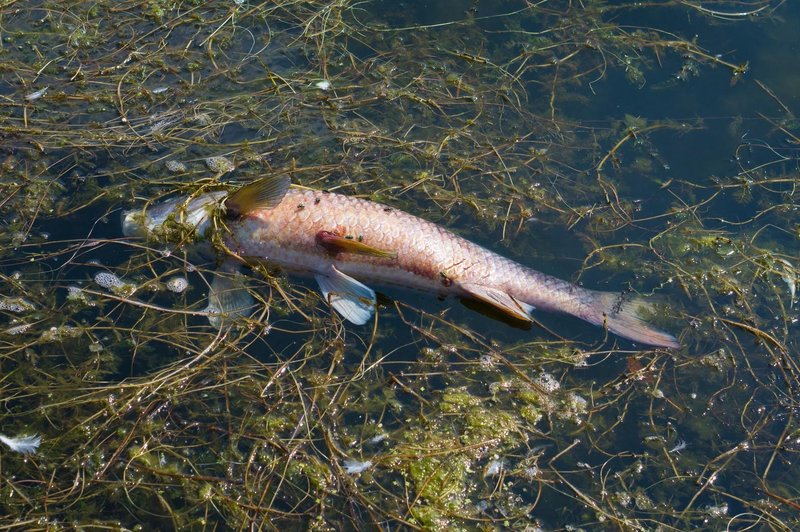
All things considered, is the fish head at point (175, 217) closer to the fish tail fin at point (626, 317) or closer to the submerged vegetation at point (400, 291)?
the submerged vegetation at point (400, 291)

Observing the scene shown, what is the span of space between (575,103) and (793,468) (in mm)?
2943

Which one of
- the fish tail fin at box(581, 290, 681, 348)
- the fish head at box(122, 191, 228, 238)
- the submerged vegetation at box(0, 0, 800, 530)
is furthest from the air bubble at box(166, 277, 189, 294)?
the fish tail fin at box(581, 290, 681, 348)

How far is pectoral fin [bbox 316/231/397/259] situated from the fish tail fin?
1.26 metres

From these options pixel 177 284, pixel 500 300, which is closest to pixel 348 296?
pixel 500 300

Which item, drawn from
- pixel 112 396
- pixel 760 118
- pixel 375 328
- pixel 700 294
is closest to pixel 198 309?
pixel 112 396

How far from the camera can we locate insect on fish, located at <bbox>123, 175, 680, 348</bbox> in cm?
380

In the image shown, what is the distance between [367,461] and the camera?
3.35 m

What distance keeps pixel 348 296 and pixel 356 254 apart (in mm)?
247

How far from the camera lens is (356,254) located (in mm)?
3834

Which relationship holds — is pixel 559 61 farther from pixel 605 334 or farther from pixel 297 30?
pixel 605 334

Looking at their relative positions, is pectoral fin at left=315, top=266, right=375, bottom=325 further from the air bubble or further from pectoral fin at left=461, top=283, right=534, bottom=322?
the air bubble

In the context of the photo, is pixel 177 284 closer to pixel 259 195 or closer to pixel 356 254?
pixel 259 195

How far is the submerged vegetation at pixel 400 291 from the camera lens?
330 cm

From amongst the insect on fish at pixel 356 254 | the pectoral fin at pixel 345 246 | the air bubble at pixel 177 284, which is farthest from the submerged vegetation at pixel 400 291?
the pectoral fin at pixel 345 246
